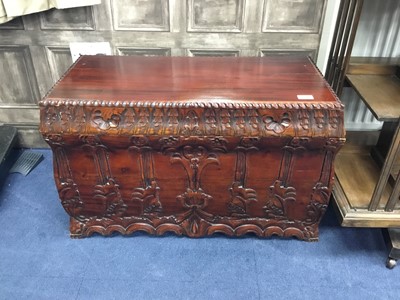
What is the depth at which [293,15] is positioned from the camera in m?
1.66

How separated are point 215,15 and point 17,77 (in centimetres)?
105

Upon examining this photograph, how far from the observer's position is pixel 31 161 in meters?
1.94

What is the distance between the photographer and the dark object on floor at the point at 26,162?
190 centimetres

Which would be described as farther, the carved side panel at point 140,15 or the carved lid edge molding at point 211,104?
the carved side panel at point 140,15

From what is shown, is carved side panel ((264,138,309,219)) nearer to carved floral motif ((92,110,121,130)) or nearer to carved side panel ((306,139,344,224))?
carved side panel ((306,139,344,224))

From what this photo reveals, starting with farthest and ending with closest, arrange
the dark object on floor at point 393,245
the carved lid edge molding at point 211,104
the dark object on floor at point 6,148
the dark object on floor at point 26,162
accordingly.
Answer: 1. the dark object on floor at point 26,162
2. the dark object on floor at point 6,148
3. the dark object on floor at point 393,245
4. the carved lid edge molding at point 211,104

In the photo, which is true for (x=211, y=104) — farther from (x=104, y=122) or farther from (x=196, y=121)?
(x=104, y=122)

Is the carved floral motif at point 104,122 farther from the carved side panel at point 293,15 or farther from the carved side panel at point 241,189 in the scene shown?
the carved side panel at point 293,15

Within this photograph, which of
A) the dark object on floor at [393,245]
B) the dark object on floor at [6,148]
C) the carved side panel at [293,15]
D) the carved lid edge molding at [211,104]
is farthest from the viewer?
the dark object on floor at [6,148]

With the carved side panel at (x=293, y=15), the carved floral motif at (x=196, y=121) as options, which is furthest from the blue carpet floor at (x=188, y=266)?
the carved side panel at (x=293, y=15)

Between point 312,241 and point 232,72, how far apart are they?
771 millimetres

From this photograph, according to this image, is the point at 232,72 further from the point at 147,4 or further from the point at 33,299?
the point at 33,299

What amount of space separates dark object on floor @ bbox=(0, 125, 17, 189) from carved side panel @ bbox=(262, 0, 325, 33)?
1372 millimetres

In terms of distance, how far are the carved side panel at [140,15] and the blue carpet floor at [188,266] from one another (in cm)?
94
